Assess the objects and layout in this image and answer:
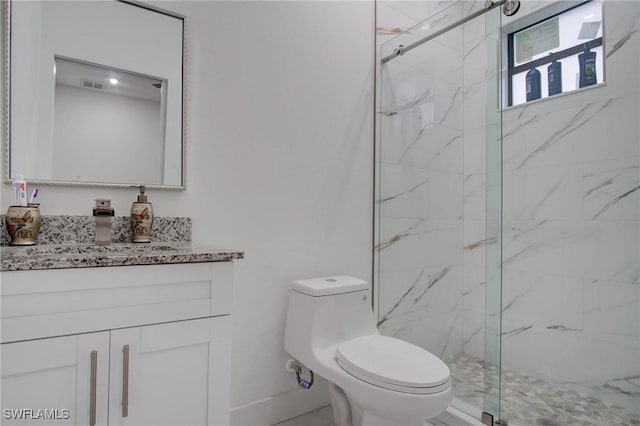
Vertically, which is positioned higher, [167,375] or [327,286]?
[327,286]

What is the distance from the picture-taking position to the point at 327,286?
5.57 feet

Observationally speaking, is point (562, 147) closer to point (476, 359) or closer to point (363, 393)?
point (476, 359)

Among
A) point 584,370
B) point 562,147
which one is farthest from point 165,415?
point 562,147

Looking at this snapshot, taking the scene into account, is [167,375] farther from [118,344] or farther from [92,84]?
[92,84]

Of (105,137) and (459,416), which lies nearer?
(105,137)

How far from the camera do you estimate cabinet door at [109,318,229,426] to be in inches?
38.3

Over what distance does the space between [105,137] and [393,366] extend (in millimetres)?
1367

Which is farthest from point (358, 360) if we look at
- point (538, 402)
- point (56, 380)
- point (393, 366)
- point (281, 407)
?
point (538, 402)

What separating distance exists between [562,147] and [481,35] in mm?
777

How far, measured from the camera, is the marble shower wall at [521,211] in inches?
73.4

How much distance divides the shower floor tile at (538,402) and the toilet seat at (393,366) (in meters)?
0.53

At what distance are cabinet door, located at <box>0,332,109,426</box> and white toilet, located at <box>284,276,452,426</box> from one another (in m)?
0.82

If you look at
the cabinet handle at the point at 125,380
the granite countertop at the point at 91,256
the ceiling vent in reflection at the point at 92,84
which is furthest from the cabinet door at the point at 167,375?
the ceiling vent in reflection at the point at 92,84

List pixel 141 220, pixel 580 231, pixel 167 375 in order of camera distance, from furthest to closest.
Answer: pixel 580 231 → pixel 141 220 → pixel 167 375
